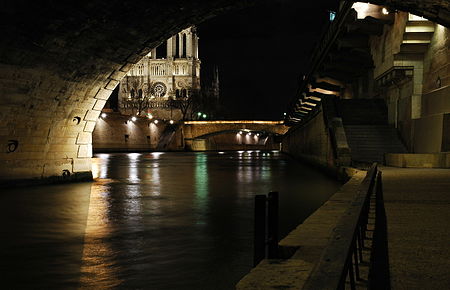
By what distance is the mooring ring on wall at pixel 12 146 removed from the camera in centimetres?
1479

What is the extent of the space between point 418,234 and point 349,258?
2.96m

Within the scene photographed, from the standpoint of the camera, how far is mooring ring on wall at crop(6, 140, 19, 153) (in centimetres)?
1479

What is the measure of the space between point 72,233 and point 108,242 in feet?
3.84

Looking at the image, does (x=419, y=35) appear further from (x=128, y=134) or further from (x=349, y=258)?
(x=128, y=134)

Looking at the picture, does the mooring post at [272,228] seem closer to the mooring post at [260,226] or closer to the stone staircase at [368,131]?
the mooring post at [260,226]

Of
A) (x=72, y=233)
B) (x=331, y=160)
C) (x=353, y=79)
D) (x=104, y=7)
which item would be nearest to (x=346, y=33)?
(x=331, y=160)

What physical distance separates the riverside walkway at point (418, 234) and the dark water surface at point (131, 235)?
1.79 m

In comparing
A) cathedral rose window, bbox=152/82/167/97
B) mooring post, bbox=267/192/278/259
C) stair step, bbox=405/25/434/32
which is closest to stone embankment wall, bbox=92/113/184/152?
stair step, bbox=405/25/434/32

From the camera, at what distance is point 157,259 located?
20.8 feet

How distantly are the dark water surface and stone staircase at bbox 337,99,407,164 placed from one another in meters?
3.91

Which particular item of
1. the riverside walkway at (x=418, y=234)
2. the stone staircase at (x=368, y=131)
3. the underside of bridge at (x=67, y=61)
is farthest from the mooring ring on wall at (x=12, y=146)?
the stone staircase at (x=368, y=131)

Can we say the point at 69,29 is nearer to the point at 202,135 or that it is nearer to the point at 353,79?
the point at 353,79

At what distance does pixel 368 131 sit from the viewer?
68.6 feet

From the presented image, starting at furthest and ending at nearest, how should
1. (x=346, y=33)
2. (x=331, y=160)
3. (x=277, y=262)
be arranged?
(x=346, y=33)
(x=331, y=160)
(x=277, y=262)
